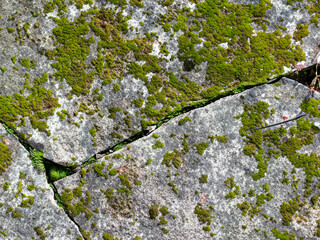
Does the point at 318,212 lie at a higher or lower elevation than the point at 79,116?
lower

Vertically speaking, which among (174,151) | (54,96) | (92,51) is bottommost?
(174,151)

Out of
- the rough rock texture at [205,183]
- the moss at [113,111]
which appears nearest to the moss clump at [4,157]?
the rough rock texture at [205,183]

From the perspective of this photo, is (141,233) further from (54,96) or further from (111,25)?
(111,25)

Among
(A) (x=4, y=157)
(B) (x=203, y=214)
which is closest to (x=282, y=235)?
(B) (x=203, y=214)

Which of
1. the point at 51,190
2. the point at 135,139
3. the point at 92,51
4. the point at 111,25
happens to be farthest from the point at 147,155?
the point at 111,25

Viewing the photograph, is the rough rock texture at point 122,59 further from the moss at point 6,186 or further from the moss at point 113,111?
the moss at point 6,186

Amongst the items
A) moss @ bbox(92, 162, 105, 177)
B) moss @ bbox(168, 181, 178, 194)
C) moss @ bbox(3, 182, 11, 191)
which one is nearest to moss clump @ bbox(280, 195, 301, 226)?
moss @ bbox(168, 181, 178, 194)

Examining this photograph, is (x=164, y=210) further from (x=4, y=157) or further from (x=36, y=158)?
(x=4, y=157)
